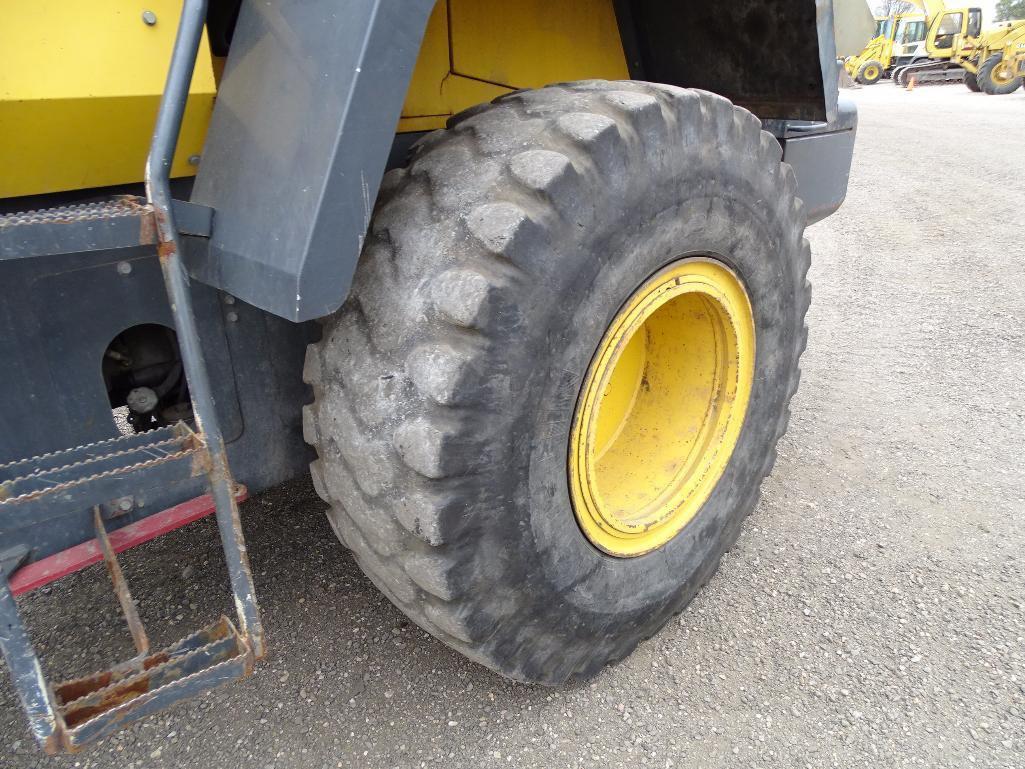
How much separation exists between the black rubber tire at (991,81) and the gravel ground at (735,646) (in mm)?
21610

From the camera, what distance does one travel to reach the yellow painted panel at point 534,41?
200cm

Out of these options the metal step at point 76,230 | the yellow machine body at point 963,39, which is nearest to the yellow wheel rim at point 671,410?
the metal step at point 76,230

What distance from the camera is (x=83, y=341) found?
1.44 meters

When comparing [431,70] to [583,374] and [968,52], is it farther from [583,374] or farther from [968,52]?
[968,52]

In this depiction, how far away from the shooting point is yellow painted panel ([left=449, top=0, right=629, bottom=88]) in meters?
2.00

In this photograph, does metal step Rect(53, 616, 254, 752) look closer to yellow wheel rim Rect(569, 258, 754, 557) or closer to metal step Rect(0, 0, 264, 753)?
metal step Rect(0, 0, 264, 753)

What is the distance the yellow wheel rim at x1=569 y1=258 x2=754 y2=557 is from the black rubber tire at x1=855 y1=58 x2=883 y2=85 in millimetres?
26795

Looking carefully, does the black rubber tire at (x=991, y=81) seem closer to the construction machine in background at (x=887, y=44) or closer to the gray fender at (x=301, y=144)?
the construction machine in background at (x=887, y=44)

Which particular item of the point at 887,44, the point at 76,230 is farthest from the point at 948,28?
the point at 76,230

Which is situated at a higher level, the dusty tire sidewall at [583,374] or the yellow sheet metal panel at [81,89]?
the yellow sheet metal panel at [81,89]

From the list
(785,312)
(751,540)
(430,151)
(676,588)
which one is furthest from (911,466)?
(430,151)

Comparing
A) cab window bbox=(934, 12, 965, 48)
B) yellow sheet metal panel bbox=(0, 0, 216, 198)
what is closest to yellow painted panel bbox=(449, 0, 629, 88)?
yellow sheet metal panel bbox=(0, 0, 216, 198)

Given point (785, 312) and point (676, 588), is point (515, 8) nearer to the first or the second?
point (785, 312)

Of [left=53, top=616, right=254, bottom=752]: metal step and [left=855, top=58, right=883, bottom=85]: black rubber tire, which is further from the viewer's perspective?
[left=855, top=58, right=883, bottom=85]: black rubber tire
